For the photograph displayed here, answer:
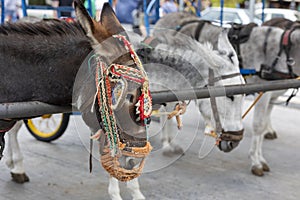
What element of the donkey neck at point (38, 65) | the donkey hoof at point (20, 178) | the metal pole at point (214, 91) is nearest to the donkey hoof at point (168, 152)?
the donkey hoof at point (20, 178)

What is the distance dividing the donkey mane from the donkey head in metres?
0.27

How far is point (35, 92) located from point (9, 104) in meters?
0.25

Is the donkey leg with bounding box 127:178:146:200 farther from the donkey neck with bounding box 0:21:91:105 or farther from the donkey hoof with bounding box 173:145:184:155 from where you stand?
the donkey neck with bounding box 0:21:91:105

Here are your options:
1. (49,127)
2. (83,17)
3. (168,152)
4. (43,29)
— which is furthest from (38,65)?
(49,127)

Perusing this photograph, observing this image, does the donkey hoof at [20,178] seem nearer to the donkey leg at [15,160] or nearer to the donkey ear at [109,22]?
the donkey leg at [15,160]

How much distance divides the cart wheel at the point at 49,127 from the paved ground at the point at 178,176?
0.11 meters

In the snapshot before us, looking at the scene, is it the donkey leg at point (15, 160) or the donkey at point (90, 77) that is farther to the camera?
the donkey leg at point (15, 160)

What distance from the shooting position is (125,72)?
7.26 ft

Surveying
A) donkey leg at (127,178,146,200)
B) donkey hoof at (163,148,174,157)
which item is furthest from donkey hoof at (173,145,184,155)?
donkey leg at (127,178,146,200)

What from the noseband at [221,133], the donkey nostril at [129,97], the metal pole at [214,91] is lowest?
the noseband at [221,133]

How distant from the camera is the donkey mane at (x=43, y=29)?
8.16ft

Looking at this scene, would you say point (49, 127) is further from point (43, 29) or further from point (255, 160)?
point (43, 29)

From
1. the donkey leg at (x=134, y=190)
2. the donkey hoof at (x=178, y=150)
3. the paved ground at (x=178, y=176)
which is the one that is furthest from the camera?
the donkey hoof at (x=178, y=150)

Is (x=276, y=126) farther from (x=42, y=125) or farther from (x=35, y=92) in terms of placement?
(x=35, y=92)
